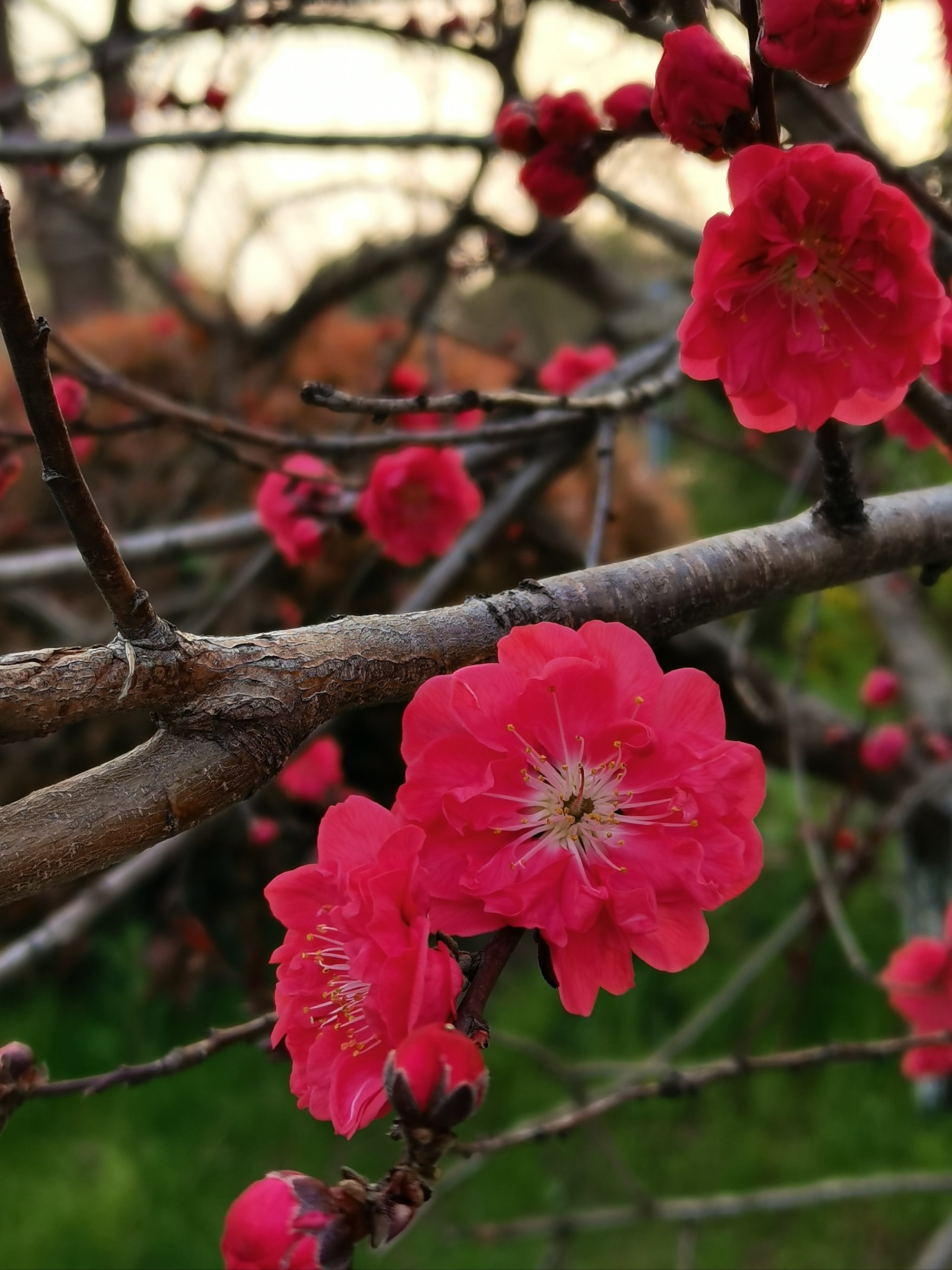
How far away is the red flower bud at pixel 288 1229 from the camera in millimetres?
539

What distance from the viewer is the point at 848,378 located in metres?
0.80

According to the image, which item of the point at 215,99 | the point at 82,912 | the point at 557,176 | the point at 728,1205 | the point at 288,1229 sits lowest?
the point at 728,1205

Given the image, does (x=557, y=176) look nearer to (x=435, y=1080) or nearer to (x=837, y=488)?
(x=837, y=488)

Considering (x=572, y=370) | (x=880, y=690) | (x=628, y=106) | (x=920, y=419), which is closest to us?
(x=920, y=419)

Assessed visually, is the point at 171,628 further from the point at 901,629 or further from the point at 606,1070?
the point at 901,629

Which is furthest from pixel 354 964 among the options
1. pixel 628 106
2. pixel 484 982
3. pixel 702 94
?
pixel 628 106

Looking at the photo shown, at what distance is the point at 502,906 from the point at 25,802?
289 millimetres

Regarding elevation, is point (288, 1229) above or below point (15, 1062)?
below

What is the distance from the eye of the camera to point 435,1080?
1.61 ft

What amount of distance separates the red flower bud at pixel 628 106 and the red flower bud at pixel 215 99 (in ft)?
5.63

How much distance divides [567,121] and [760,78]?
47 centimetres

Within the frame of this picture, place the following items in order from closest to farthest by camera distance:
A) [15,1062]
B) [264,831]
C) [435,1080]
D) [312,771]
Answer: [435,1080] → [15,1062] → [264,831] → [312,771]

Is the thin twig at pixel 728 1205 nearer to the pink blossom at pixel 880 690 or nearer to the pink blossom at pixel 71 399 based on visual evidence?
the pink blossom at pixel 880 690

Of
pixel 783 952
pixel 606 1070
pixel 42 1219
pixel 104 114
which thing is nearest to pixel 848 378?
pixel 606 1070
